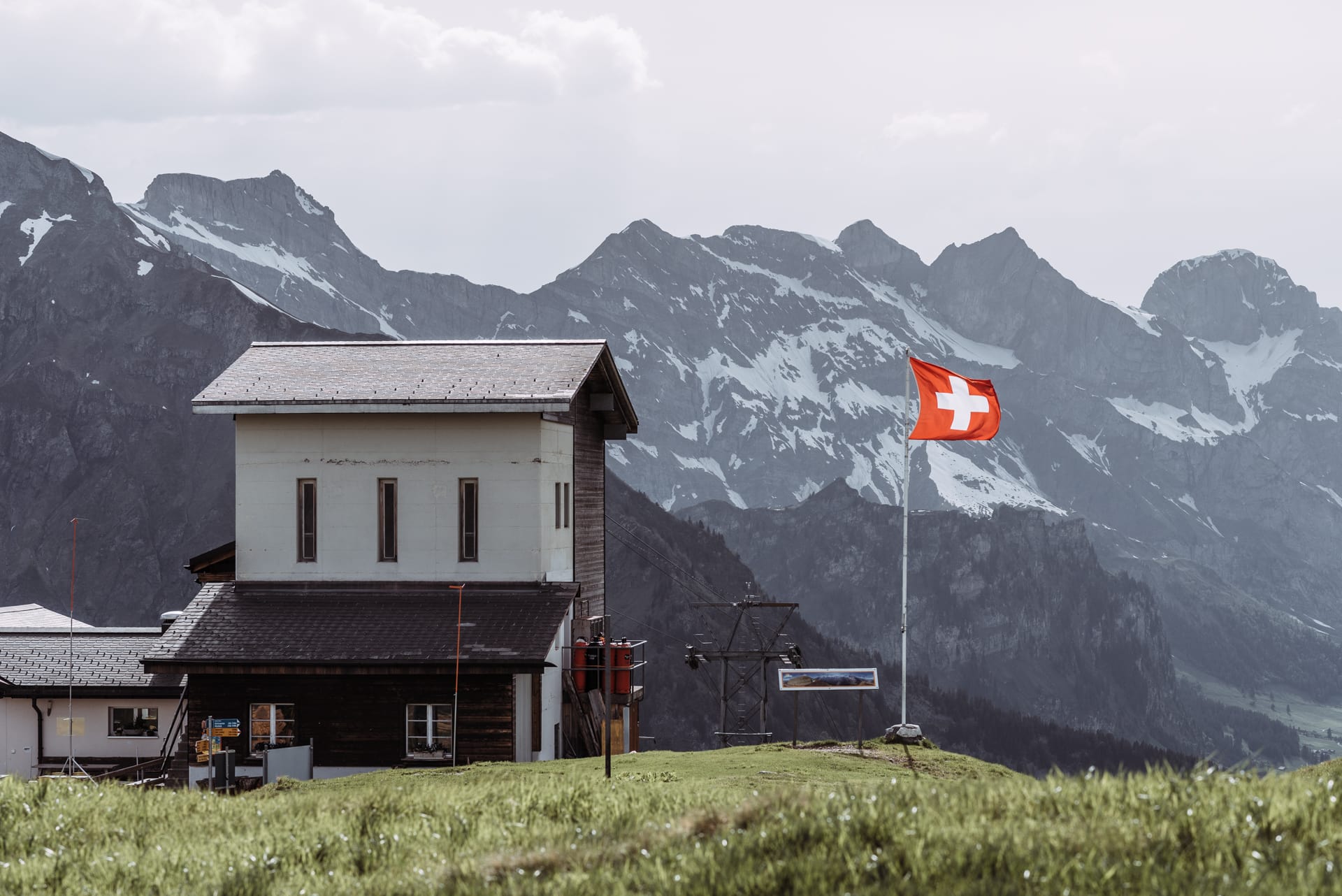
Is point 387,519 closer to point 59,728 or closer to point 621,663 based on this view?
point 621,663

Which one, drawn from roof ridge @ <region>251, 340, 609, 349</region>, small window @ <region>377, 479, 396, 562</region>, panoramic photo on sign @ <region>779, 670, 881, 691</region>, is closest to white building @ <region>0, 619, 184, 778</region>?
small window @ <region>377, 479, 396, 562</region>

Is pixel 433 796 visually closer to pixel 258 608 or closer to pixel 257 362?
pixel 258 608

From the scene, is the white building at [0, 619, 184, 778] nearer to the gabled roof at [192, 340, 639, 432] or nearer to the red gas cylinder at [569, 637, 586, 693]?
the gabled roof at [192, 340, 639, 432]

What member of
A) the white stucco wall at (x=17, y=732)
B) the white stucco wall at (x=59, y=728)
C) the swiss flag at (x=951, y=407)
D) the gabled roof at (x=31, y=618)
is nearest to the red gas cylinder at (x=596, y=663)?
the swiss flag at (x=951, y=407)

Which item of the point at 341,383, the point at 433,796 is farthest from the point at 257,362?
the point at 433,796

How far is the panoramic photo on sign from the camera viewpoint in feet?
95.7

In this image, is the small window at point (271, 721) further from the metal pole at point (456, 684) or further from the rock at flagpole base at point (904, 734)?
the rock at flagpole base at point (904, 734)

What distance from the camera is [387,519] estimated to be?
3906 cm

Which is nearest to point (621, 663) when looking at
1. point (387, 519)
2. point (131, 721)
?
point (387, 519)

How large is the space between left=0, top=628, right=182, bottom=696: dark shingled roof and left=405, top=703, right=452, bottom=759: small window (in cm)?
1163

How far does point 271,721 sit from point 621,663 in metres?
9.36

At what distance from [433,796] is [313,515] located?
24315mm

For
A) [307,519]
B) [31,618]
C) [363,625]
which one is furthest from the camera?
[31,618]

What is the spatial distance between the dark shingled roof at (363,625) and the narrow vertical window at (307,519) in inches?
37.6
